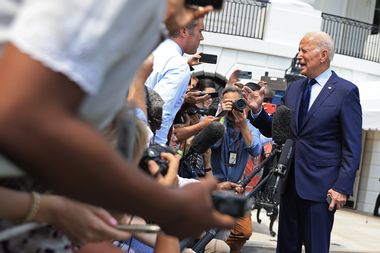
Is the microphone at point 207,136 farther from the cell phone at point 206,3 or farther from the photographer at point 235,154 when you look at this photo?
the cell phone at point 206,3

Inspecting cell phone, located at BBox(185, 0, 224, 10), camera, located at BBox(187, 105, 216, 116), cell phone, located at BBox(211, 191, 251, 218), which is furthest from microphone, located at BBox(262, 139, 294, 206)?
cell phone, located at BBox(211, 191, 251, 218)

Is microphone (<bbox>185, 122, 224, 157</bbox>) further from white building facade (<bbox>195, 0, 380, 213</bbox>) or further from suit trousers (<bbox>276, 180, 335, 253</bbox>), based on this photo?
white building facade (<bbox>195, 0, 380, 213</bbox>)

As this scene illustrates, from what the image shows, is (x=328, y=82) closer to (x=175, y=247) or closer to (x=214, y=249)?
(x=214, y=249)

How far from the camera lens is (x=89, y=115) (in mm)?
999

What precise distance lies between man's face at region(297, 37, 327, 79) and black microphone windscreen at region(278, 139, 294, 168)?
573mm

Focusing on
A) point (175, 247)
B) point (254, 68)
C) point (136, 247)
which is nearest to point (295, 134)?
point (136, 247)

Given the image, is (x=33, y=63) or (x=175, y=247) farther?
(x=175, y=247)

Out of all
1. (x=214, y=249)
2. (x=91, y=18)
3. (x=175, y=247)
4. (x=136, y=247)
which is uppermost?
(x=91, y=18)

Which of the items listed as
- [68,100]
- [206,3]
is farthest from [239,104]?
[68,100]

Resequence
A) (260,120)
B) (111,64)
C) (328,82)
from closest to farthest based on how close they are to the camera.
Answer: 1. (111,64)
2. (328,82)
3. (260,120)

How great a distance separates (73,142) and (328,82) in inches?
156

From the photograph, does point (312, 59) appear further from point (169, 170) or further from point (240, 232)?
point (169, 170)

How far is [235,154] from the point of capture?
5.34 meters

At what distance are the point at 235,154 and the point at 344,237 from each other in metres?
3.91
